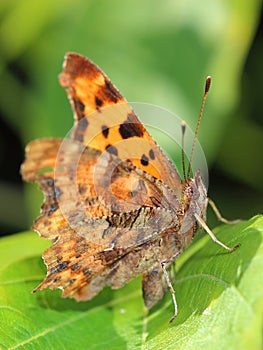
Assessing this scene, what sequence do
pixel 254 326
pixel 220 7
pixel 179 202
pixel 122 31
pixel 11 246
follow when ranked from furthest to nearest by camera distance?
pixel 122 31 < pixel 220 7 < pixel 11 246 < pixel 179 202 < pixel 254 326

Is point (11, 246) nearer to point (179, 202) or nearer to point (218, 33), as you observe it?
point (179, 202)

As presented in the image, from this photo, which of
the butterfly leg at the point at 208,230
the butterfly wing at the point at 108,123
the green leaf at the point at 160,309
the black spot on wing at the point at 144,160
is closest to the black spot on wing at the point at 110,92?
the butterfly wing at the point at 108,123

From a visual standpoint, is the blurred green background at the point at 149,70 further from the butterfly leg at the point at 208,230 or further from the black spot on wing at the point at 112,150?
the butterfly leg at the point at 208,230

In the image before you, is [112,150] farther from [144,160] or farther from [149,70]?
[149,70]

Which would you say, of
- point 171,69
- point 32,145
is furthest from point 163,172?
point 171,69

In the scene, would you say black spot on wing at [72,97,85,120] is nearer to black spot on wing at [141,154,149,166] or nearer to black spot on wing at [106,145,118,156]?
black spot on wing at [106,145,118,156]

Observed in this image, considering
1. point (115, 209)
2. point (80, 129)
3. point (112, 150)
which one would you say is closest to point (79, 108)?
point (80, 129)

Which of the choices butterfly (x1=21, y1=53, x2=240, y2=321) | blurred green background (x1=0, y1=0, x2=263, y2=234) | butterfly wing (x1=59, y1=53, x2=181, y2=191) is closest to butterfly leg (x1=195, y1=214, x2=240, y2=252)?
butterfly (x1=21, y1=53, x2=240, y2=321)

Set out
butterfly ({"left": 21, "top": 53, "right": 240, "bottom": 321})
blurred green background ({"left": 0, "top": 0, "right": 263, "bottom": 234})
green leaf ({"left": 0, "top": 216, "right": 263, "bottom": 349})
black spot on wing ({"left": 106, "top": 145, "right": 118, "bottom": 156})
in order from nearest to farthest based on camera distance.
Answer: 1. green leaf ({"left": 0, "top": 216, "right": 263, "bottom": 349})
2. butterfly ({"left": 21, "top": 53, "right": 240, "bottom": 321})
3. black spot on wing ({"left": 106, "top": 145, "right": 118, "bottom": 156})
4. blurred green background ({"left": 0, "top": 0, "right": 263, "bottom": 234})
